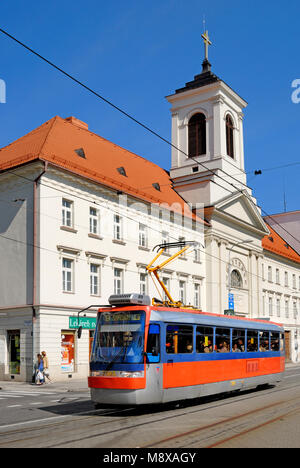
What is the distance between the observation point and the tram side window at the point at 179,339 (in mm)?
15031

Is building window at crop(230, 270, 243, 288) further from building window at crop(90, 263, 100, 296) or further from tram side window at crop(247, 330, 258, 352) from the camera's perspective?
tram side window at crop(247, 330, 258, 352)

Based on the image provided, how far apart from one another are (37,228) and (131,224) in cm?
804

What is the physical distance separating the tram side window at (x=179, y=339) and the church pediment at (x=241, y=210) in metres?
29.4

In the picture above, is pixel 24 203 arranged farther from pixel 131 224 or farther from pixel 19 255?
pixel 131 224

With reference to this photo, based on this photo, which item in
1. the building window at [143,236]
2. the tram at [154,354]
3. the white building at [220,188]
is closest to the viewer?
the tram at [154,354]

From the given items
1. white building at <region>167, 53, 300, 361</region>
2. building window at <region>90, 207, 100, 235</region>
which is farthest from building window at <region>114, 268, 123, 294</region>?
white building at <region>167, 53, 300, 361</region>

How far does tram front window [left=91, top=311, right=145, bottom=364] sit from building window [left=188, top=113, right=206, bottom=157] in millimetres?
36899

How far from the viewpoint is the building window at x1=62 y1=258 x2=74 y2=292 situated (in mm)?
30188

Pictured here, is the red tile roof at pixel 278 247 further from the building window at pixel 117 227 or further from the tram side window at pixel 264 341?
the tram side window at pixel 264 341

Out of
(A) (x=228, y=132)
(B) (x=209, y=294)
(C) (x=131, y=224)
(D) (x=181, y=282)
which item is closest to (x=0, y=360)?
→ (C) (x=131, y=224)

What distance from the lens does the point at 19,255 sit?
29.7 meters

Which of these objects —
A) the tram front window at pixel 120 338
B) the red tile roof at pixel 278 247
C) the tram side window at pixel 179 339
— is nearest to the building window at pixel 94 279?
the tram side window at pixel 179 339

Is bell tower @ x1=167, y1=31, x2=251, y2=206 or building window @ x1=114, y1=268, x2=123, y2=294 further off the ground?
bell tower @ x1=167, y1=31, x2=251, y2=206
